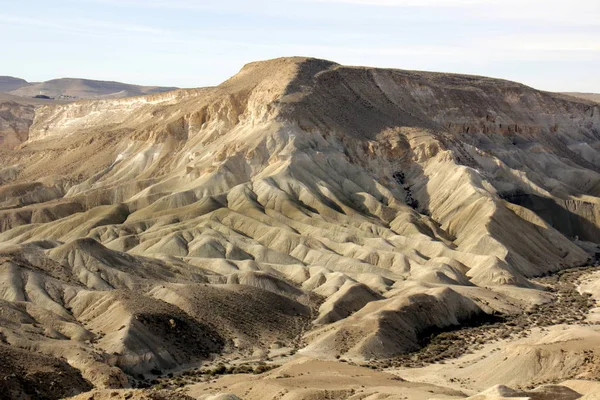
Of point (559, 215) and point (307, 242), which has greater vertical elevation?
point (559, 215)

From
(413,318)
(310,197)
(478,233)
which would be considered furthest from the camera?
(310,197)

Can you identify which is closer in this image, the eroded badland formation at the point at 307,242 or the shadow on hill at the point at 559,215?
the eroded badland formation at the point at 307,242

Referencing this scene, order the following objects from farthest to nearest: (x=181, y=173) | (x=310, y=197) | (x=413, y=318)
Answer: (x=181, y=173) < (x=310, y=197) < (x=413, y=318)

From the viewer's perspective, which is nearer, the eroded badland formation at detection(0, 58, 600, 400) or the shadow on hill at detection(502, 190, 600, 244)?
the eroded badland formation at detection(0, 58, 600, 400)

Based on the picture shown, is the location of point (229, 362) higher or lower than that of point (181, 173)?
lower

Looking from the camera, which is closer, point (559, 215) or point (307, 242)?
point (307, 242)

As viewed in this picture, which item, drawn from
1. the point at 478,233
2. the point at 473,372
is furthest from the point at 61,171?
the point at 473,372

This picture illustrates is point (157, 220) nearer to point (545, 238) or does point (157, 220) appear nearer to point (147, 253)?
point (147, 253)

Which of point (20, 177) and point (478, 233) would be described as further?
point (20, 177)
